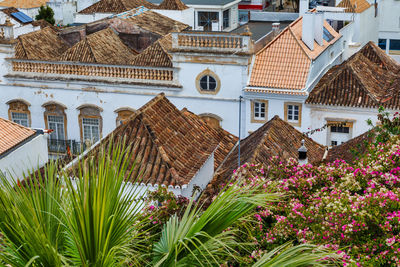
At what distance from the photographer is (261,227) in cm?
984

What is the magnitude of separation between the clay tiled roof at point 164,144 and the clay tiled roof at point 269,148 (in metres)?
1.24

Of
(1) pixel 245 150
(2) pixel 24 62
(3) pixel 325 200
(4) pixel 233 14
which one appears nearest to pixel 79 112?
(2) pixel 24 62

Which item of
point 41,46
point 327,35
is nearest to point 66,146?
point 41,46

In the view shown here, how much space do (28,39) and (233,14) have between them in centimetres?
2727

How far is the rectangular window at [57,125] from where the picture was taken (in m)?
31.1

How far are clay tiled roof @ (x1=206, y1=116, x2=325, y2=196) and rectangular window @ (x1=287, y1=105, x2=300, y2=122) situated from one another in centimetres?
508

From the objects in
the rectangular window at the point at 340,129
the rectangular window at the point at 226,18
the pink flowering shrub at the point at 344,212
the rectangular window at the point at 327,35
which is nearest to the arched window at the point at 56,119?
the rectangular window at the point at 340,129

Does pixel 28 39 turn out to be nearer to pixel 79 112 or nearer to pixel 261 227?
pixel 79 112

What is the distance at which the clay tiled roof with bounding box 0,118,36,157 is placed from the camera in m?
21.3

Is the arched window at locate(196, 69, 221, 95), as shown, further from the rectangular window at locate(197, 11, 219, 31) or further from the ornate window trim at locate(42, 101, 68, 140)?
the rectangular window at locate(197, 11, 219, 31)

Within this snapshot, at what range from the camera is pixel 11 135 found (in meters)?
22.0

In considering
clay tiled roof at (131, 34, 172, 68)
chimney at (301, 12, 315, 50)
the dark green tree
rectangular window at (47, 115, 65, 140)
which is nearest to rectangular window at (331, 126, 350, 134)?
chimney at (301, 12, 315, 50)

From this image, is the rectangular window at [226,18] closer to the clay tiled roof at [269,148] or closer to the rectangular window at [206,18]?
the rectangular window at [206,18]

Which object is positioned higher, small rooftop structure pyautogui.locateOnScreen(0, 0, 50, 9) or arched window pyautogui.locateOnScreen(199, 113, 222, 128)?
small rooftop structure pyautogui.locateOnScreen(0, 0, 50, 9)
